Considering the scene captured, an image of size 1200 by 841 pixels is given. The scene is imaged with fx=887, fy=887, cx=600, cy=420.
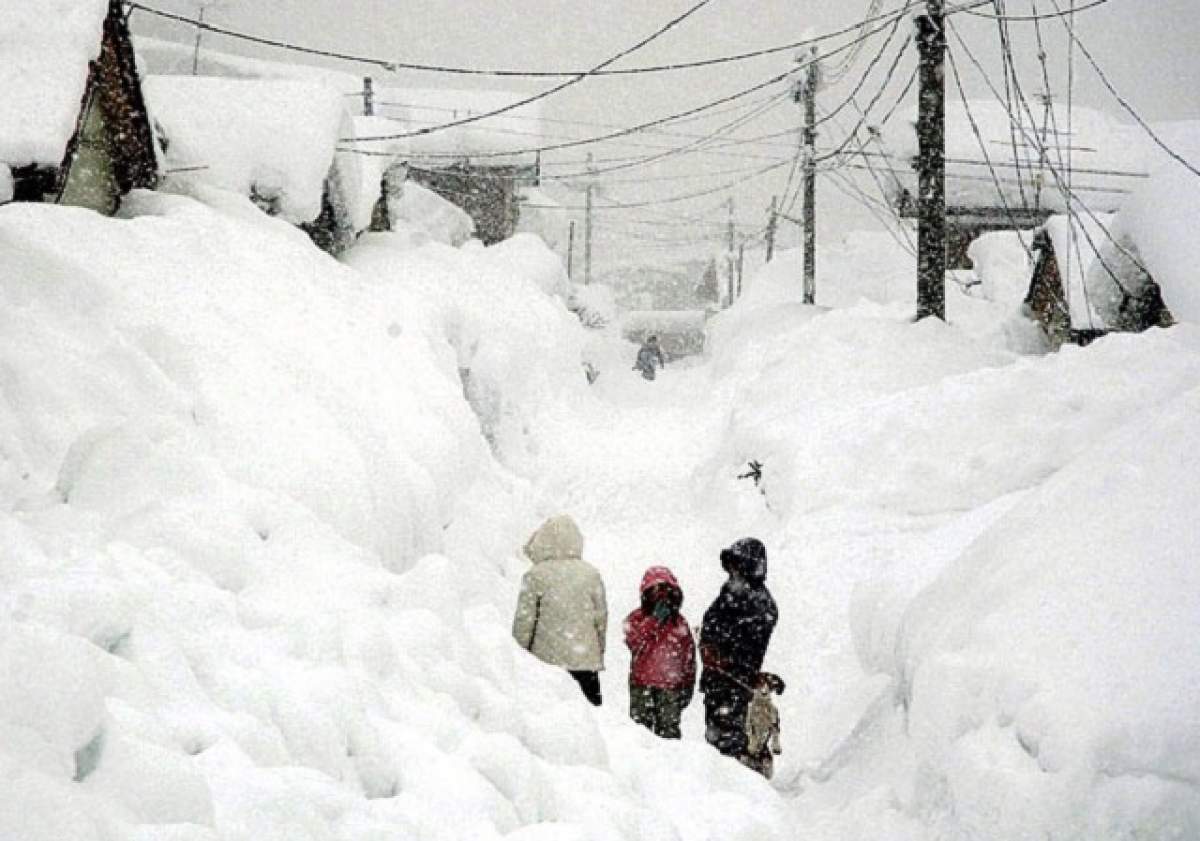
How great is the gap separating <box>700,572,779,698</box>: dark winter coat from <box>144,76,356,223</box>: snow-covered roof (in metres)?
9.30

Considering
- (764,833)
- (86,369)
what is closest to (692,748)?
(764,833)

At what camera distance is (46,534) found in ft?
10.9

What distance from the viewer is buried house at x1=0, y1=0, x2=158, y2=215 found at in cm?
700

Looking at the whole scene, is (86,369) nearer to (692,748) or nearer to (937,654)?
(692,748)

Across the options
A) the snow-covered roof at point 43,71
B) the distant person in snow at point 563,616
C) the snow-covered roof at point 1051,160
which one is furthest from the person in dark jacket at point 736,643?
the snow-covered roof at point 1051,160

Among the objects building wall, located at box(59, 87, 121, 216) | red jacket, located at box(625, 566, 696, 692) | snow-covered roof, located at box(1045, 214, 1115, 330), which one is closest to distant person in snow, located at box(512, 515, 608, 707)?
red jacket, located at box(625, 566, 696, 692)

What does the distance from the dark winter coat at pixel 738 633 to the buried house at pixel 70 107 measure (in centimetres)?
622

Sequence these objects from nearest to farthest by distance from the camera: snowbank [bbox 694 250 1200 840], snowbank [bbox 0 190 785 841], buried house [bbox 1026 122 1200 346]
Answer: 1. snowbank [bbox 0 190 785 841]
2. snowbank [bbox 694 250 1200 840]
3. buried house [bbox 1026 122 1200 346]

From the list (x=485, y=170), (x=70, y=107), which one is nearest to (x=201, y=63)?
(x=485, y=170)

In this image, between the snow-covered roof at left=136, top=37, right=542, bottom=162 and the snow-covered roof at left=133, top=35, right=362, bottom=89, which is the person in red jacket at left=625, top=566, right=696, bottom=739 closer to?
the snow-covered roof at left=136, top=37, right=542, bottom=162

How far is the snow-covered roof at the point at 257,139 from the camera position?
11.7 meters

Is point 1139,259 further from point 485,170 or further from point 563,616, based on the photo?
point 485,170

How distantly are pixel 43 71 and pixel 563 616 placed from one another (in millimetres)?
6482

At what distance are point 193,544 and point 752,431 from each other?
9286 millimetres
